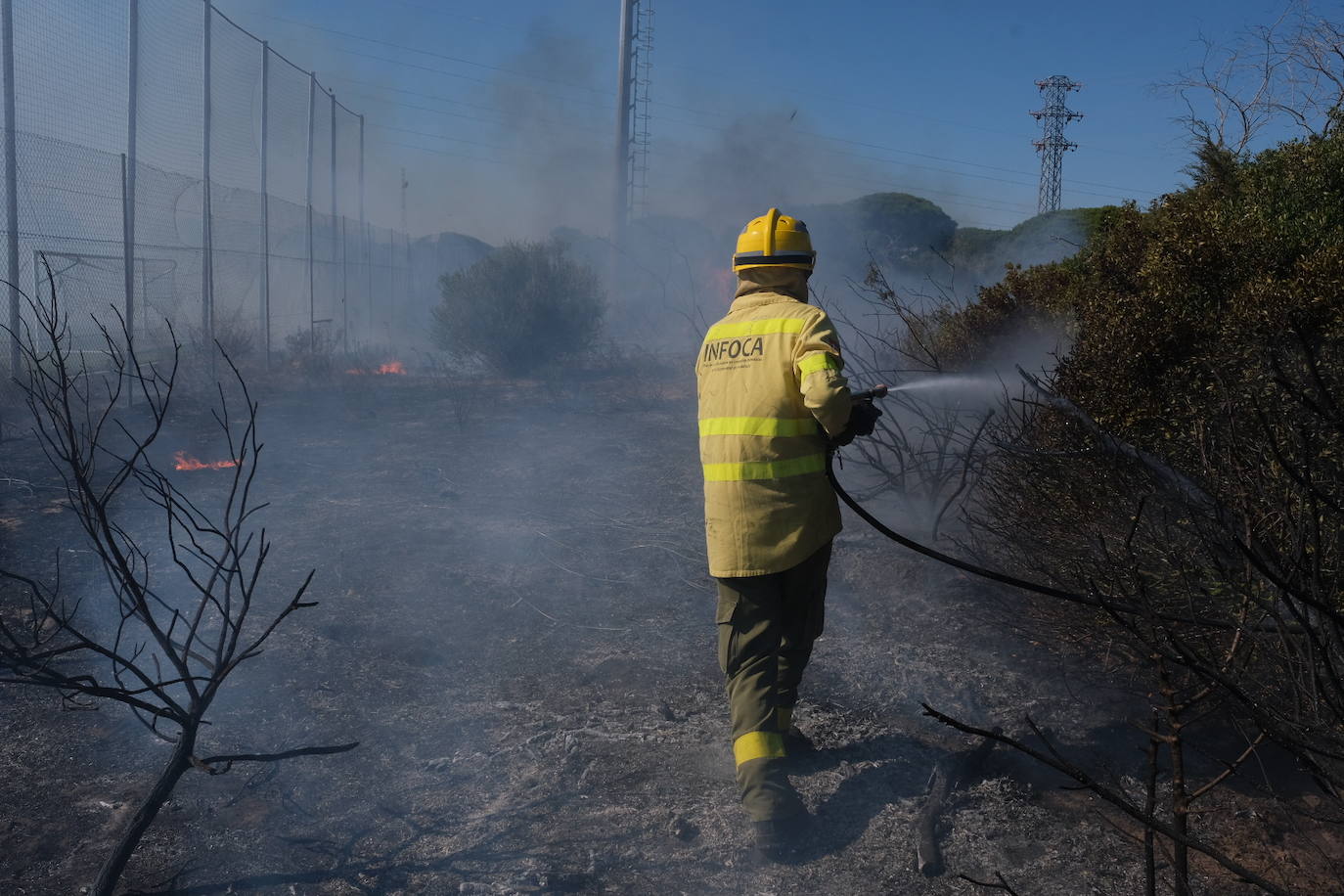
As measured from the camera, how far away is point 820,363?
256cm

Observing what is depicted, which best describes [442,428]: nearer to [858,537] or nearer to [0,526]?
[0,526]

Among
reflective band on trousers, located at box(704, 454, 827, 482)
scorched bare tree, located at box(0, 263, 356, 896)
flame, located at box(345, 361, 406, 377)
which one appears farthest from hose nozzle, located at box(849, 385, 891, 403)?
flame, located at box(345, 361, 406, 377)

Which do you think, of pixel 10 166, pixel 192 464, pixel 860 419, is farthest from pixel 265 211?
pixel 860 419

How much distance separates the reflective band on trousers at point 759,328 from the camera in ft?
8.88

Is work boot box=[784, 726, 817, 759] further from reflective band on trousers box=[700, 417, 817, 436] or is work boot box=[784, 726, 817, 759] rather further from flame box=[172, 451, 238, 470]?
flame box=[172, 451, 238, 470]

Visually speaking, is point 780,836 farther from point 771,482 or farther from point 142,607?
point 142,607

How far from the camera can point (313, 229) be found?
1384 cm

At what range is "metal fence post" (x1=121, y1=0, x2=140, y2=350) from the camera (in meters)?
8.27

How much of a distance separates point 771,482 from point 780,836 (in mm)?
977

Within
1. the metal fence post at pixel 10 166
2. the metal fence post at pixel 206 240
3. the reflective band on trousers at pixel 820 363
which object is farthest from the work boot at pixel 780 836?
the metal fence post at pixel 206 240

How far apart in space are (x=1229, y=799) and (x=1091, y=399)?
124 cm

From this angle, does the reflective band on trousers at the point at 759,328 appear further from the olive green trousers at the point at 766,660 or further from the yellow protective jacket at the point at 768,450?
the olive green trousers at the point at 766,660

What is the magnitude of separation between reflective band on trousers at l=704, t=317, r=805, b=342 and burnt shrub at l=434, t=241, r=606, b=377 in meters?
10.0

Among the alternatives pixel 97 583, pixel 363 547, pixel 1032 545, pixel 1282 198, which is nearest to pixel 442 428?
pixel 363 547
